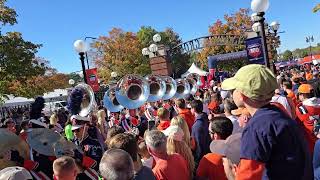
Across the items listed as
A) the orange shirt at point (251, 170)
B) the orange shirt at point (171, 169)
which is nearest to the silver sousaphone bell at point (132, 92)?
the orange shirt at point (171, 169)

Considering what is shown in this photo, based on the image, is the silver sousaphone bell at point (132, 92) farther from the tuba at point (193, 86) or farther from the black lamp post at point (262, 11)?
the tuba at point (193, 86)

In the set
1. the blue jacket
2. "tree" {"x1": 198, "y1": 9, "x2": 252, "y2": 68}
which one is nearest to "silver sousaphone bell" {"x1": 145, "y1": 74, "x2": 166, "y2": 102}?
the blue jacket

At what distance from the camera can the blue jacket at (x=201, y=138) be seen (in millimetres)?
5406

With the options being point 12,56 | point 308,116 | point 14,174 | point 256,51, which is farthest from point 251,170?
point 12,56

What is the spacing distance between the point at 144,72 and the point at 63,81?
790 inches

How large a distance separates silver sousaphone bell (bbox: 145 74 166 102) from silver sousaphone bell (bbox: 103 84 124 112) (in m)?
1.98

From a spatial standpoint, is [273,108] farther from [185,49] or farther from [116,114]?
[185,49]

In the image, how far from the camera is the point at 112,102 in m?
10.5

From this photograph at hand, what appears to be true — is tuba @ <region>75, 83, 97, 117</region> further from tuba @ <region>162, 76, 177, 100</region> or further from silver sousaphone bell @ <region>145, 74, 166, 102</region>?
tuba @ <region>162, 76, 177, 100</region>

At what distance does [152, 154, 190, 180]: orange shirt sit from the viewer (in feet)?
12.3

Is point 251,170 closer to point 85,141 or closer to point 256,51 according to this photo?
point 85,141

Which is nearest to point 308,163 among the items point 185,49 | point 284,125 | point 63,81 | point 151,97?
point 284,125

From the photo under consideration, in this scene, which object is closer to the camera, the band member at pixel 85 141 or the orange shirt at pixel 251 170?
the orange shirt at pixel 251 170

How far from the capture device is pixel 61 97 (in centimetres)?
4759
